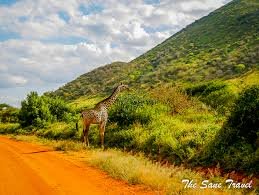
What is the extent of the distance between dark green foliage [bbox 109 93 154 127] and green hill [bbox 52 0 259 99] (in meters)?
21.8

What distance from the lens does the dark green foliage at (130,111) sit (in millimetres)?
21609

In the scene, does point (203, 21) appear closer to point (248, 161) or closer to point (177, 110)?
point (177, 110)

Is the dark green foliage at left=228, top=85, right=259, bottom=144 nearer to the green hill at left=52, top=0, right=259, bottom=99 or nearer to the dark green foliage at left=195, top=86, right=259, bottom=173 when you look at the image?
the dark green foliage at left=195, top=86, right=259, bottom=173

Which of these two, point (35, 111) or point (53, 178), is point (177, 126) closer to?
point (53, 178)

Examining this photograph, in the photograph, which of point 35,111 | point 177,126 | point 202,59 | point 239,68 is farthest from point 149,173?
point 202,59

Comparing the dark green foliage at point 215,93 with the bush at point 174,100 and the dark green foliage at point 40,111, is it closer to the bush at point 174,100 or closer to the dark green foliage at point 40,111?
the bush at point 174,100

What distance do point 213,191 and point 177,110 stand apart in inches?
509

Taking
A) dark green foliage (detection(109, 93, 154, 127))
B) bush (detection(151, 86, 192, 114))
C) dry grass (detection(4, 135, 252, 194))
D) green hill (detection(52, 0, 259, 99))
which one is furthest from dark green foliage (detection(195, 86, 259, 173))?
green hill (detection(52, 0, 259, 99))

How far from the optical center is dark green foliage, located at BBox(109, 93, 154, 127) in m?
21.6

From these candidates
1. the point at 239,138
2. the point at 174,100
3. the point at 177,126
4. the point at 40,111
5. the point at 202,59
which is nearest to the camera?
the point at 239,138

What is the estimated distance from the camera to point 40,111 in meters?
31.8

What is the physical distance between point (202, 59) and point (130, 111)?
162 feet

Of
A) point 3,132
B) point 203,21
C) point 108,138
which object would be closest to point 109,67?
point 203,21

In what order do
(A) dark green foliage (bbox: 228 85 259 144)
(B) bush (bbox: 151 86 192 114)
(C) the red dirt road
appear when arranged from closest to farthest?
(C) the red dirt road, (A) dark green foliage (bbox: 228 85 259 144), (B) bush (bbox: 151 86 192 114)
